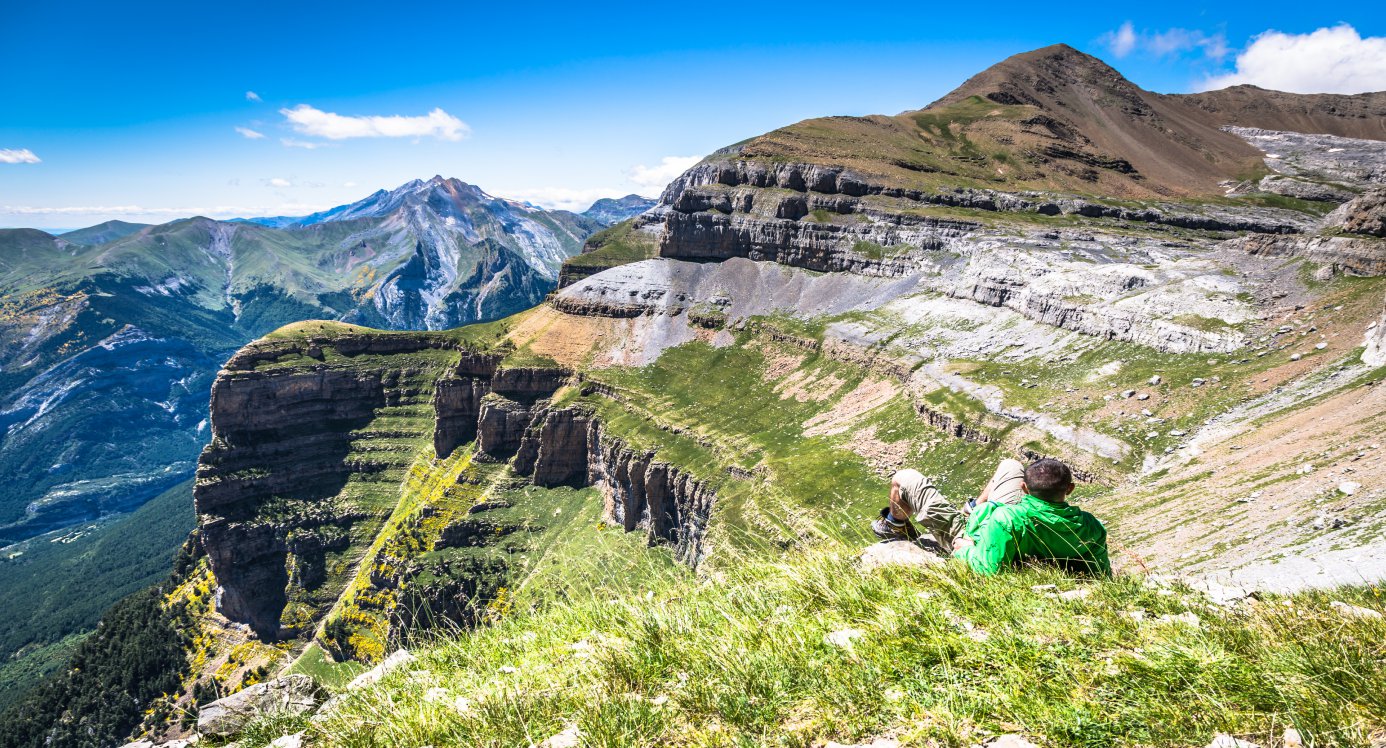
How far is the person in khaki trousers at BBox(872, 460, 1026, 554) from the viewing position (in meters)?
8.82

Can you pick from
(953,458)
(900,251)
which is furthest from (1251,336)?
(900,251)

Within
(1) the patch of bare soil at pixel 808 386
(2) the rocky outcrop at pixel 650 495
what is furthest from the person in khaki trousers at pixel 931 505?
(1) the patch of bare soil at pixel 808 386

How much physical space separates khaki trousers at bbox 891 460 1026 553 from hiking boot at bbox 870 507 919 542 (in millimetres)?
287

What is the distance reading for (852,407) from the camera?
7606cm

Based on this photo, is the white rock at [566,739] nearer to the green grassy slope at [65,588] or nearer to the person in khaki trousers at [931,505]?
the person in khaki trousers at [931,505]

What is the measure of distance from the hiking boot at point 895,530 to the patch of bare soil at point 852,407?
6386 centimetres

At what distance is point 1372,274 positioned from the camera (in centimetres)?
4953

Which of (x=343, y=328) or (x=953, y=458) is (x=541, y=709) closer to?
(x=953, y=458)

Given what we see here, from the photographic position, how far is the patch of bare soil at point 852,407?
72.9 meters

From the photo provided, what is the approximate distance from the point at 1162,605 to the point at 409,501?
11080cm

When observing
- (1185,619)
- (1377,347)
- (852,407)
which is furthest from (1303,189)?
(1185,619)

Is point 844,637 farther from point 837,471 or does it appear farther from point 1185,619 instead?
point 837,471

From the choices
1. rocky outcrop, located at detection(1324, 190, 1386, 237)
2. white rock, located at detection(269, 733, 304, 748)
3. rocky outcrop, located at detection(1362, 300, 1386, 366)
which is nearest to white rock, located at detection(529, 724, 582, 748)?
white rock, located at detection(269, 733, 304, 748)

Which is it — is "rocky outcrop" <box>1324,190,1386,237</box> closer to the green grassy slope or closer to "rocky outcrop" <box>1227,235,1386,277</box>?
"rocky outcrop" <box>1227,235,1386,277</box>
